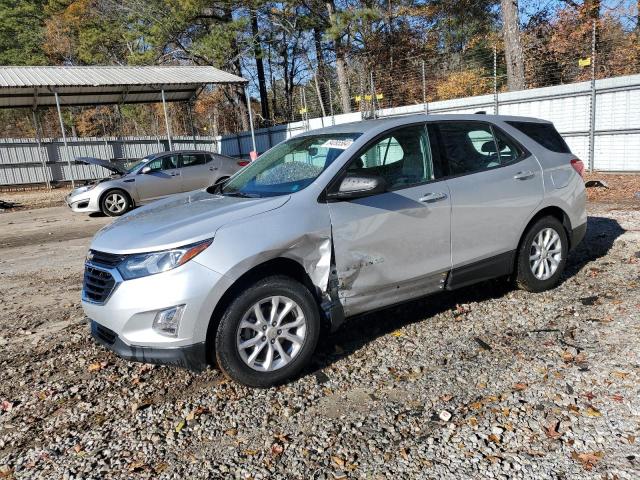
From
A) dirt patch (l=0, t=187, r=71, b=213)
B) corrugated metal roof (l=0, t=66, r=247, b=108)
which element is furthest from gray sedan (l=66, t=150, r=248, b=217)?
corrugated metal roof (l=0, t=66, r=247, b=108)

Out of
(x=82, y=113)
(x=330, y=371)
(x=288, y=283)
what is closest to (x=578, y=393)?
(x=330, y=371)

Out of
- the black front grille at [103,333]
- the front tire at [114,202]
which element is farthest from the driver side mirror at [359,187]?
the front tire at [114,202]

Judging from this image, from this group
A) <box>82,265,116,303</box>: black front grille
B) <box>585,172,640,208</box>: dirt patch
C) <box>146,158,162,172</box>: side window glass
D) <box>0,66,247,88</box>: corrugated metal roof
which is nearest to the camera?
<box>82,265,116,303</box>: black front grille

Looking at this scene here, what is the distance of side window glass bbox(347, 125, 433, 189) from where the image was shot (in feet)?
13.0

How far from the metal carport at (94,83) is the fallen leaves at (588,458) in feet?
60.7

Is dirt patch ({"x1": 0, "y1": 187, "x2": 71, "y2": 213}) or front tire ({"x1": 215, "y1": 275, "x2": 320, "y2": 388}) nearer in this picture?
front tire ({"x1": 215, "y1": 275, "x2": 320, "y2": 388})

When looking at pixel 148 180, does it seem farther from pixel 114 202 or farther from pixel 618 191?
pixel 618 191

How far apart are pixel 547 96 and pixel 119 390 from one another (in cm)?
1360

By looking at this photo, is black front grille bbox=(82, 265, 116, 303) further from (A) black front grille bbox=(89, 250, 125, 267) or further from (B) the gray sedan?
(B) the gray sedan

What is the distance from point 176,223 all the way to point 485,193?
2.56 m

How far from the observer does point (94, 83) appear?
18625mm

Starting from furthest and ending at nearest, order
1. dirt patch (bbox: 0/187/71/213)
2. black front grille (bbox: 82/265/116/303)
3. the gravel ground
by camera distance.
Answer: dirt patch (bbox: 0/187/71/213), black front grille (bbox: 82/265/116/303), the gravel ground

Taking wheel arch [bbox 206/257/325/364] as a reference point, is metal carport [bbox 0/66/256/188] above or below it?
above

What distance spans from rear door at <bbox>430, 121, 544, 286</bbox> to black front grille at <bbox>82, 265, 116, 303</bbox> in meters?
2.60
